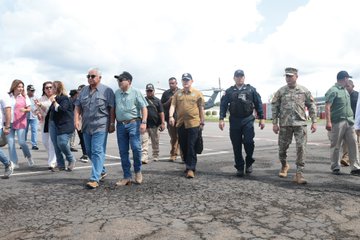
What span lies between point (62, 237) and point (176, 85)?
562 cm

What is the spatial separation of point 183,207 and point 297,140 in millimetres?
2616

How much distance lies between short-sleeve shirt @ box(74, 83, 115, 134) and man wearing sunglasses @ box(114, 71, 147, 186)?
0.16m

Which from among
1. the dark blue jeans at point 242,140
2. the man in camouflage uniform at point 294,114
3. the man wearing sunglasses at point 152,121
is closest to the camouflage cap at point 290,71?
the man in camouflage uniform at point 294,114

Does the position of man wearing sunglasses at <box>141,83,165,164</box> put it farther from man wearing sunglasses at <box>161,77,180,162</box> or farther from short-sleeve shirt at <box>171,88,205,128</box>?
short-sleeve shirt at <box>171,88,205,128</box>

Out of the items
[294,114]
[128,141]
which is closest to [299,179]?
[294,114]

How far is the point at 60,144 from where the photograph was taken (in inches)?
270

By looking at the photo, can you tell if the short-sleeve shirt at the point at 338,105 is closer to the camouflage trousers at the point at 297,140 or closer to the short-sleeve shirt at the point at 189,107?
the camouflage trousers at the point at 297,140

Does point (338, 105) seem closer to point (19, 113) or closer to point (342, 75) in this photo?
point (342, 75)

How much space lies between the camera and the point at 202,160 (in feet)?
27.2

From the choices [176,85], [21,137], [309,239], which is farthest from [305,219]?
[21,137]

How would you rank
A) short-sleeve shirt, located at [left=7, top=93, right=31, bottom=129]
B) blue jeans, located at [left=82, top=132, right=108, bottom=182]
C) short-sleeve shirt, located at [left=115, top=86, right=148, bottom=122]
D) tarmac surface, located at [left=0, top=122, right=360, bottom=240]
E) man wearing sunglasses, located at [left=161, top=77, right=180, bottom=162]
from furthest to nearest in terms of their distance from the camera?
man wearing sunglasses, located at [left=161, top=77, right=180, bottom=162], short-sleeve shirt, located at [left=7, top=93, right=31, bottom=129], short-sleeve shirt, located at [left=115, top=86, right=148, bottom=122], blue jeans, located at [left=82, top=132, right=108, bottom=182], tarmac surface, located at [left=0, top=122, right=360, bottom=240]

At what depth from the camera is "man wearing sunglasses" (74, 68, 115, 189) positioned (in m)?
5.45

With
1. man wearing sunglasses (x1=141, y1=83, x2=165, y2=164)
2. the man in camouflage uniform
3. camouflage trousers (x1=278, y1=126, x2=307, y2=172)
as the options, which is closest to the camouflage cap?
the man in camouflage uniform

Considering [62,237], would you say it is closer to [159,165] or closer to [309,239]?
[309,239]
